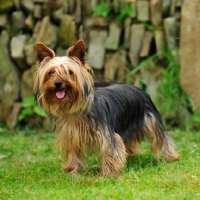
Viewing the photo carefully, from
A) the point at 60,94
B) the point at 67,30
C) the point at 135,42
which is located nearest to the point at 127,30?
the point at 135,42

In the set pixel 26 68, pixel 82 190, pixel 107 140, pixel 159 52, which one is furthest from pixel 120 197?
pixel 26 68

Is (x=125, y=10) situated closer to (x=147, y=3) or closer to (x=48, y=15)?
(x=147, y=3)

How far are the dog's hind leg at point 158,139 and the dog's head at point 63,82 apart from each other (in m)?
1.28

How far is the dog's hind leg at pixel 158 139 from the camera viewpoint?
24.7 ft

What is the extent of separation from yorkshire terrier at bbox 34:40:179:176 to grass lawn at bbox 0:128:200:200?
291 millimetres

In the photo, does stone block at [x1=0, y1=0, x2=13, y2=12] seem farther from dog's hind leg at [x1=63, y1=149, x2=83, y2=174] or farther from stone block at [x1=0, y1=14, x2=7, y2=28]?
dog's hind leg at [x1=63, y1=149, x2=83, y2=174]

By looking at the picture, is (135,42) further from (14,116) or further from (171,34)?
(14,116)

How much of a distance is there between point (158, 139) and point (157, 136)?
5 cm

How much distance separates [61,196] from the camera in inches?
223

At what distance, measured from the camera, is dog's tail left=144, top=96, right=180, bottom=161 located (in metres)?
7.53

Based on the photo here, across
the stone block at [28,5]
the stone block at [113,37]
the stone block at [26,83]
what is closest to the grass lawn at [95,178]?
the stone block at [26,83]

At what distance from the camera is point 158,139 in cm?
758

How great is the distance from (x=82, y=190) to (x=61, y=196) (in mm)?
351

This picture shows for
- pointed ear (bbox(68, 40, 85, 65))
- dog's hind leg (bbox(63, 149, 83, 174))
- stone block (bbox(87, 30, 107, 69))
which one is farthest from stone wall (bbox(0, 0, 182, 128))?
pointed ear (bbox(68, 40, 85, 65))
